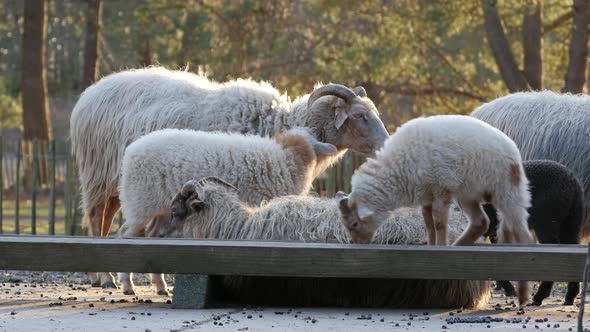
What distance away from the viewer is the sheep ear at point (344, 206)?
632 cm

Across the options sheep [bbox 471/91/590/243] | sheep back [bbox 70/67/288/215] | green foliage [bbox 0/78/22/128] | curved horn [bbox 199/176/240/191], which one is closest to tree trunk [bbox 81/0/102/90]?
green foliage [bbox 0/78/22/128]

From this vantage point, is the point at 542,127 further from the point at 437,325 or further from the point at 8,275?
the point at 8,275

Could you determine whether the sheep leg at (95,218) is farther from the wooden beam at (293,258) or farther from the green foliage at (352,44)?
the green foliage at (352,44)

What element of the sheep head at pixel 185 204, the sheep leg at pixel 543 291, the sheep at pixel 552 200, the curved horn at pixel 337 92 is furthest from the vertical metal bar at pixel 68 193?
the sheep leg at pixel 543 291

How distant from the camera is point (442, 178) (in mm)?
6160

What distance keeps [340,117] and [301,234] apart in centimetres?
236

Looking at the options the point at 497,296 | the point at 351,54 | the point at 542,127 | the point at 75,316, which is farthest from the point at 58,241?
the point at 351,54

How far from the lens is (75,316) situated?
19.5 ft

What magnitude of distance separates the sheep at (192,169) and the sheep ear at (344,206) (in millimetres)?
1450

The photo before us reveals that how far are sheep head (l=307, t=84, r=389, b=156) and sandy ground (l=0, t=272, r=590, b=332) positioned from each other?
226cm

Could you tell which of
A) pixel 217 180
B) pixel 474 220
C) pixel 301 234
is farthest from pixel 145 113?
pixel 474 220

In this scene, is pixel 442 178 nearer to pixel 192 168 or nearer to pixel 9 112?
pixel 192 168

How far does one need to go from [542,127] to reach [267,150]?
2.73m

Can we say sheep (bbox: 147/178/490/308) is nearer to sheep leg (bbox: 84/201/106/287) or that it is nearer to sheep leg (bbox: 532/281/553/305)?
sheep leg (bbox: 532/281/553/305)
